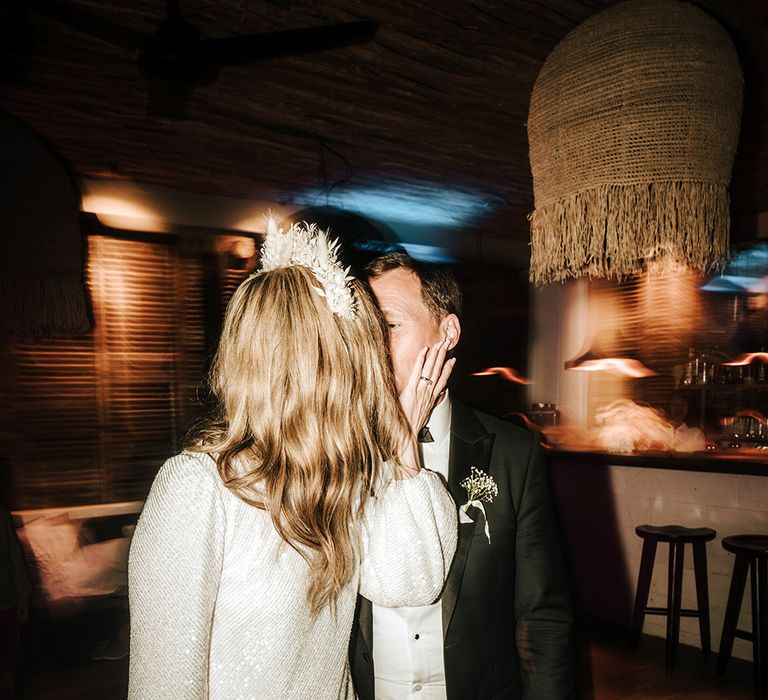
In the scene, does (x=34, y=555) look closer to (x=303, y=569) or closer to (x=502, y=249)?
(x=303, y=569)

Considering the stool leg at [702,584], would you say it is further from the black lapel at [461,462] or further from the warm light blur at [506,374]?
the warm light blur at [506,374]

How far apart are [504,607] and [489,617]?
61 millimetres

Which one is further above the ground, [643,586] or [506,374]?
[506,374]

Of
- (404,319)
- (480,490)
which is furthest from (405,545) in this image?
(404,319)

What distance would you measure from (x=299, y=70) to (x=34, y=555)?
3.96 metres

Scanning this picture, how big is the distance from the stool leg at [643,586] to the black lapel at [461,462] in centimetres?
310

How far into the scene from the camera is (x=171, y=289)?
5590 millimetres

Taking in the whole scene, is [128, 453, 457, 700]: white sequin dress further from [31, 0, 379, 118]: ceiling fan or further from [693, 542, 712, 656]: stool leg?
[693, 542, 712, 656]: stool leg

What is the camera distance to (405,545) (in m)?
1.27

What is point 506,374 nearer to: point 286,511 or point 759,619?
point 759,619

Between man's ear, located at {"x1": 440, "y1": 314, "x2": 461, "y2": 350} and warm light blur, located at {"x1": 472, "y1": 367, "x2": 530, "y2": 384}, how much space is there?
5.26 meters

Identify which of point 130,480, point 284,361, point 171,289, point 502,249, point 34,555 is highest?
point 502,249

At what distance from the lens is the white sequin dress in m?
1.03

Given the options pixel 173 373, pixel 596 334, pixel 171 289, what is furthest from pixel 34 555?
pixel 596 334
